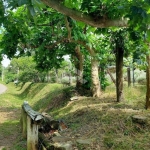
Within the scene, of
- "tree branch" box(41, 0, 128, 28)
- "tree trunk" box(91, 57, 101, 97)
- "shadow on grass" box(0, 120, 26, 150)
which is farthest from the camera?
"tree trunk" box(91, 57, 101, 97)

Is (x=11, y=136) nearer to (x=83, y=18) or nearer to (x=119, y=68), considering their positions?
(x=119, y=68)

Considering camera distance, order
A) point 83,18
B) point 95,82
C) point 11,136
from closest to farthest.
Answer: point 83,18, point 11,136, point 95,82

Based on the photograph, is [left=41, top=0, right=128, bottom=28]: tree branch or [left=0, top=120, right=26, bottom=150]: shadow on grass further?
[left=0, top=120, right=26, bottom=150]: shadow on grass

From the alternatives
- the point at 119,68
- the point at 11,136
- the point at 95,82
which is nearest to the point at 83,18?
the point at 119,68

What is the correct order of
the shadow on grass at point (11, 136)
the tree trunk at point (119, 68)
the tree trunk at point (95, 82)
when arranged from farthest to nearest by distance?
the tree trunk at point (95, 82) → the tree trunk at point (119, 68) → the shadow on grass at point (11, 136)

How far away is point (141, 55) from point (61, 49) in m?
5.52

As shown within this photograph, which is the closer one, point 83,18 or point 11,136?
point 83,18

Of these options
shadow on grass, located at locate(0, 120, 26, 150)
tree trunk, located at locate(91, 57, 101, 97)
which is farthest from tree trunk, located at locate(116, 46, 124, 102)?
shadow on grass, located at locate(0, 120, 26, 150)

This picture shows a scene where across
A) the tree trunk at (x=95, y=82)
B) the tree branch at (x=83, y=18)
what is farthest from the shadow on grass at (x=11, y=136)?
the tree branch at (x=83, y=18)

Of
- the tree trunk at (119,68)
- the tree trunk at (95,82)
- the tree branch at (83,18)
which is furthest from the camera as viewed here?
the tree trunk at (95,82)

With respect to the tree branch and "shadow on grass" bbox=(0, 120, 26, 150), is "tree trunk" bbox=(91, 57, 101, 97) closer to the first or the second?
"shadow on grass" bbox=(0, 120, 26, 150)

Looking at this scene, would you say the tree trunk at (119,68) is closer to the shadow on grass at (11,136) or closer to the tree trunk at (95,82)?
the tree trunk at (95,82)

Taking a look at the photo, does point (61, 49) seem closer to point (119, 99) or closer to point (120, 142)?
point (119, 99)

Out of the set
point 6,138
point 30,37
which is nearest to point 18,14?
point 30,37
